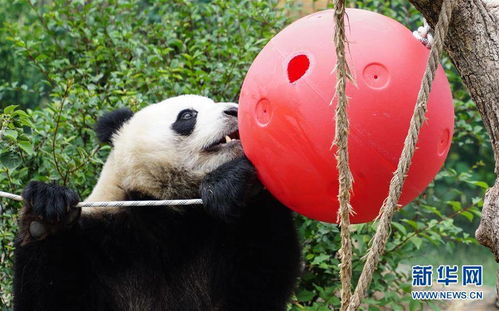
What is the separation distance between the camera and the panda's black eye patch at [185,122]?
395cm

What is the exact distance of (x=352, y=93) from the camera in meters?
2.62

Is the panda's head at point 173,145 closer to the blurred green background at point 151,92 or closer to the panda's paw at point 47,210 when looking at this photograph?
the panda's paw at point 47,210

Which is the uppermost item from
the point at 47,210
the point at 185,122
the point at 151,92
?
the point at 151,92

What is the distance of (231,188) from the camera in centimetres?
328

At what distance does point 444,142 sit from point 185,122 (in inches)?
62.2

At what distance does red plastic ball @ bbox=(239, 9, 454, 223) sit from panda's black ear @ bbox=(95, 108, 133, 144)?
1473 mm

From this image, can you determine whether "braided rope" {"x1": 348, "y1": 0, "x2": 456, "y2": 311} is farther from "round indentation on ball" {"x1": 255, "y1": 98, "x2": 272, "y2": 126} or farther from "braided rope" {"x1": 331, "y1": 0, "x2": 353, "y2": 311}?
"round indentation on ball" {"x1": 255, "y1": 98, "x2": 272, "y2": 126}

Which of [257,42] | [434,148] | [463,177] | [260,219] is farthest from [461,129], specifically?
[434,148]

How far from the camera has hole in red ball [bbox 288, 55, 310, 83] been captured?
2.79 meters

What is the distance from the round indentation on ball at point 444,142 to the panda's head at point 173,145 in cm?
106

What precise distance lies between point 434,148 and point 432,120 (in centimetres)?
11

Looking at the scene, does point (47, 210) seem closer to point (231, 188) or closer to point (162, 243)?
point (162, 243)

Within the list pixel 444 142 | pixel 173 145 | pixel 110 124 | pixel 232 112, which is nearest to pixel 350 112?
pixel 444 142

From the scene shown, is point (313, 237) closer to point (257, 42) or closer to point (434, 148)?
point (257, 42)
